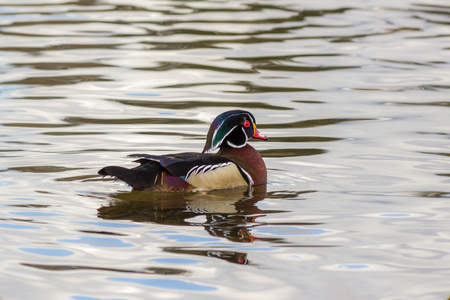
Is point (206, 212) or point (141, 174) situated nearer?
point (206, 212)

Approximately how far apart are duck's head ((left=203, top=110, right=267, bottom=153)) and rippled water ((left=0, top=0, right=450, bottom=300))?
1.92 feet

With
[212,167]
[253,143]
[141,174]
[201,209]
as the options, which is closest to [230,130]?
[212,167]

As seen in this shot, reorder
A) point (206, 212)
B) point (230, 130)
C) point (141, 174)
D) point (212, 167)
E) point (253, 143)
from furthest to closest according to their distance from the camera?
point (253, 143)
point (230, 130)
point (212, 167)
point (141, 174)
point (206, 212)

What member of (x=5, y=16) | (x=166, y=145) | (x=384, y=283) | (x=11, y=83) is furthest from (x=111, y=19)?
(x=384, y=283)

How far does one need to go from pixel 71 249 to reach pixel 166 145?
4051mm

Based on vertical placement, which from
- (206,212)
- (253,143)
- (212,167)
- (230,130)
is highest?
(230,130)

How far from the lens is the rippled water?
653cm

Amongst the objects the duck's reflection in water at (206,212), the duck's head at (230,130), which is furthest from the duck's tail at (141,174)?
the duck's head at (230,130)

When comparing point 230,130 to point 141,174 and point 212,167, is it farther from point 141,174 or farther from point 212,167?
point 141,174

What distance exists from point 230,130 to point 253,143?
78.0 inches

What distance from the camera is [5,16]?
20.8m

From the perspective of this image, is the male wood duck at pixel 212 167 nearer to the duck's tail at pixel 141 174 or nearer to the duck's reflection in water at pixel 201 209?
the duck's tail at pixel 141 174

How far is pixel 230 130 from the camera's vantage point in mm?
9469

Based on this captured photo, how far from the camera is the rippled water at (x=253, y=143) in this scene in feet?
21.4
